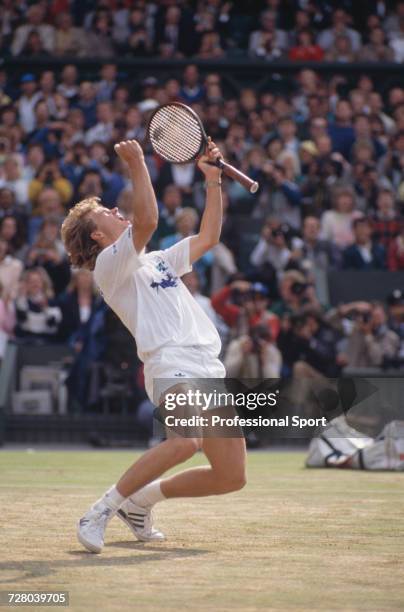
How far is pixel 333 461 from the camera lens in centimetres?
1163

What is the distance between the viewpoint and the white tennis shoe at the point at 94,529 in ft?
20.9

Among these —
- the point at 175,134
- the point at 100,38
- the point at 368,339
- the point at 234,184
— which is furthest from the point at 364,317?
the point at 100,38

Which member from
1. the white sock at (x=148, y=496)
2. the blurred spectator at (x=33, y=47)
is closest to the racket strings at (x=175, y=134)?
the white sock at (x=148, y=496)

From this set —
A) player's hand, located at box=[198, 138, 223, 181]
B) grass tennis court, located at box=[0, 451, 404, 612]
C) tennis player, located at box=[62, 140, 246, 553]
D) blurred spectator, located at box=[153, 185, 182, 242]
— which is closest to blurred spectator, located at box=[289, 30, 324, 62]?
blurred spectator, located at box=[153, 185, 182, 242]

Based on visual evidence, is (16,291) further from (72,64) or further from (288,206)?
(72,64)

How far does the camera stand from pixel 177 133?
741 cm

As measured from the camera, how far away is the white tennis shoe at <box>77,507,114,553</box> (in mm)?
6355

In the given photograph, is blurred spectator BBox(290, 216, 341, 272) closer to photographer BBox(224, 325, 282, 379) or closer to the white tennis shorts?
photographer BBox(224, 325, 282, 379)

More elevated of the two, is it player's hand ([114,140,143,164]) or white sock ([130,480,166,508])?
player's hand ([114,140,143,164])

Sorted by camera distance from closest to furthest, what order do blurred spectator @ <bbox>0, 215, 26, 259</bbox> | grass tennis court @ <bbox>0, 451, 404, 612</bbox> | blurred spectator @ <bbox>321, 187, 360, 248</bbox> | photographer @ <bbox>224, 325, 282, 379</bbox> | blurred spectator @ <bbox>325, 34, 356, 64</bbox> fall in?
grass tennis court @ <bbox>0, 451, 404, 612</bbox> < photographer @ <bbox>224, 325, 282, 379</bbox> < blurred spectator @ <bbox>0, 215, 26, 259</bbox> < blurred spectator @ <bbox>321, 187, 360, 248</bbox> < blurred spectator @ <bbox>325, 34, 356, 64</bbox>

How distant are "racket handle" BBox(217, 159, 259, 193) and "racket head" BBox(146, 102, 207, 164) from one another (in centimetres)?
29

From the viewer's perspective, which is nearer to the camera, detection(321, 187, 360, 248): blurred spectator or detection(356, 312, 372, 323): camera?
detection(356, 312, 372, 323): camera

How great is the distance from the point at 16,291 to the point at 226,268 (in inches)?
99.7

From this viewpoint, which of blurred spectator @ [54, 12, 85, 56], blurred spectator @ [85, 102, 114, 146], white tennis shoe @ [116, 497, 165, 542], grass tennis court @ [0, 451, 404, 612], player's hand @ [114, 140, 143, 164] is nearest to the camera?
grass tennis court @ [0, 451, 404, 612]
